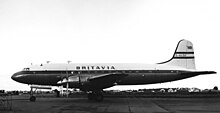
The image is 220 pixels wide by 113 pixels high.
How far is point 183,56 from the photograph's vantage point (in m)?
28.8

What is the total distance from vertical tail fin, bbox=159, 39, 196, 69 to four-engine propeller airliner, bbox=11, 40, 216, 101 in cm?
62

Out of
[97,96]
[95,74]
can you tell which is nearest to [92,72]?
[95,74]

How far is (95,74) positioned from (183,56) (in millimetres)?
10506

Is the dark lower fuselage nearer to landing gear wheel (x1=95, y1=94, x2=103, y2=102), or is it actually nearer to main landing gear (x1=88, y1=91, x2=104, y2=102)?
main landing gear (x1=88, y1=91, x2=104, y2=102)

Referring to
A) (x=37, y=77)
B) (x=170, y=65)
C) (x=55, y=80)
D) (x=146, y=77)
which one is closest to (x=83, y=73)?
(x=55, y=80)

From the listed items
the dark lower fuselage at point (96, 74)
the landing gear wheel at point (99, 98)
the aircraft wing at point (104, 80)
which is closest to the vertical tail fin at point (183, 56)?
the dark lower fuselage at point (96, 74)

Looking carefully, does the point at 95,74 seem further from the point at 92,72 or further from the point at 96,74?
the point at 92,72

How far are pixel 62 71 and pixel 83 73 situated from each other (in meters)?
2.06

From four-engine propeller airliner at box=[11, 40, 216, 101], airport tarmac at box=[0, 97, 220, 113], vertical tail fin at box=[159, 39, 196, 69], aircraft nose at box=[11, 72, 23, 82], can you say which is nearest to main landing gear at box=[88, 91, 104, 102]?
four-engine propeller airliner at box=[11, 40, 216, 101]

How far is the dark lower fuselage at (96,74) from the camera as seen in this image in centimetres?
2502

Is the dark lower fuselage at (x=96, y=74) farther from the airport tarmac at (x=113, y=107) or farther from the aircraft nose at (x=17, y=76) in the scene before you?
the airport tarmac at (x=113, y=107)

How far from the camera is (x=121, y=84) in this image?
2639 cm

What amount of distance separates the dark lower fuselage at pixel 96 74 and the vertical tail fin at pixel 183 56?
1.74 meters

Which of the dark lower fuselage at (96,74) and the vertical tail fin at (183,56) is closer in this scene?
the dark lower fuselage at (96,74)
